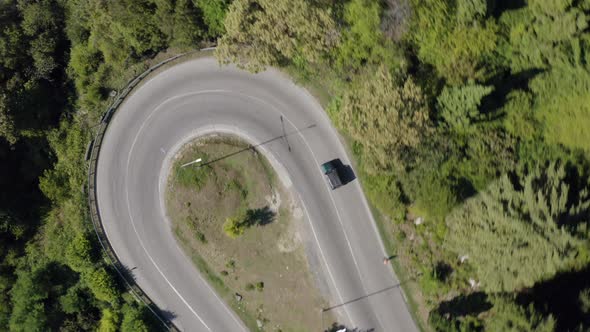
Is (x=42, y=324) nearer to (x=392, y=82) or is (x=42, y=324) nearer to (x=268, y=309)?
(x=268, y=309)

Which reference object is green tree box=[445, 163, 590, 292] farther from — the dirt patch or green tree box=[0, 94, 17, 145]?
green tree box=[0, 94, 17, 145]

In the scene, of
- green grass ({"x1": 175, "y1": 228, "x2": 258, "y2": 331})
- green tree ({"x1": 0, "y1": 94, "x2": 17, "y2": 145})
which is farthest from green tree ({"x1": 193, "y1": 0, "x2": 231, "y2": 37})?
green tree ({"x1": 0, "y1": 94, "x2": 17, "y2": 145})

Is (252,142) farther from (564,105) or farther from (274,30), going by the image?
(564,105)

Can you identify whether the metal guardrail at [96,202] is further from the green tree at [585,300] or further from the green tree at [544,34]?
the green tree at [585,300]

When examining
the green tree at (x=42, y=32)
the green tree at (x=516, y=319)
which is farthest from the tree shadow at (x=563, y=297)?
the green tree at (x=42, y=32)

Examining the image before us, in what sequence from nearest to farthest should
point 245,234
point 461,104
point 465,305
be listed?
point 461,104 → point 465,305 → point 245,234

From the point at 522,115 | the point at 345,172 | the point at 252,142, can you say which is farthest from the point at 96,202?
the point at 522,115
